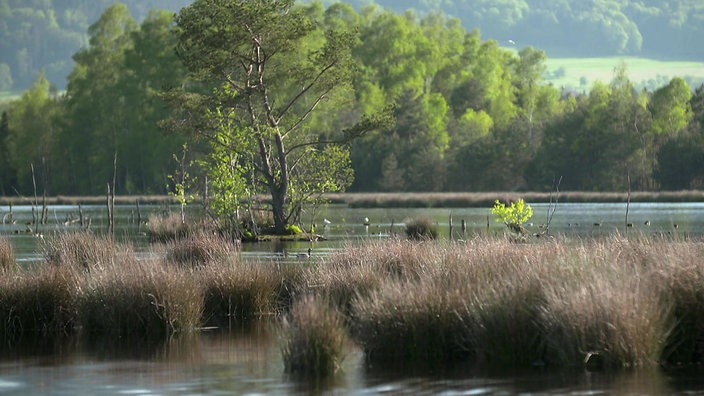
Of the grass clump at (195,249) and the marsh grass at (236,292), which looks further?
the grass clump at (195,249)

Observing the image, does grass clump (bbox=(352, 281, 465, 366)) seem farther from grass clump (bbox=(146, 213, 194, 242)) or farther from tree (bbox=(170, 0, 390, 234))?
grass clump (bbox=(146, 213, 194, 242))

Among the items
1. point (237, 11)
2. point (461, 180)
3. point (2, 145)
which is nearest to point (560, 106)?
point (461, 180)

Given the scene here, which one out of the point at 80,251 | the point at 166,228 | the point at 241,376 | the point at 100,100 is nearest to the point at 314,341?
the point at 241,376

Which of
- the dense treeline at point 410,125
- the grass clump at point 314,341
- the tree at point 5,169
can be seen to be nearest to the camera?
the grass clump at point 314,341

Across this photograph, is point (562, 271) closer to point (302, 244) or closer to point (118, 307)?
point (118, 307)

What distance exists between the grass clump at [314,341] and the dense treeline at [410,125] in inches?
2753

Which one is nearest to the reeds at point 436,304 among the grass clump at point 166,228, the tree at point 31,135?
the grass clump at point 166,228

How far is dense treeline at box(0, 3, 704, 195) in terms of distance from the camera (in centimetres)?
9200

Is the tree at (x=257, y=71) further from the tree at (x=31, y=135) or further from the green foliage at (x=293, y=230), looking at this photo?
the tree at (x=31, y=135)

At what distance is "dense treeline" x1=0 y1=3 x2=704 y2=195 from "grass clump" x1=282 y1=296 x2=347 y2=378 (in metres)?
69.9

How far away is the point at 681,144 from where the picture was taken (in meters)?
87.6

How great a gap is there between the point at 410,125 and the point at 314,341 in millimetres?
83292

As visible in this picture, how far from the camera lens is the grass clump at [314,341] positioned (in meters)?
15.8

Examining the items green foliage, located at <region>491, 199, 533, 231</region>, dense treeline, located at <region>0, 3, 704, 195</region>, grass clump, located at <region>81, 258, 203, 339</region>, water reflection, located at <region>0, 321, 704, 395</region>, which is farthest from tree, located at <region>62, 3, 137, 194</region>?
water reflection, located at <region>0, 321, 704, 395</region>
